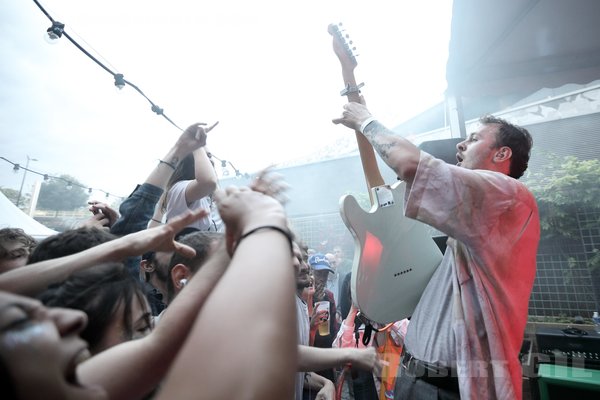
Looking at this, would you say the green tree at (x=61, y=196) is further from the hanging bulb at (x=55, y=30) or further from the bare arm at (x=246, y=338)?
the bare arm at (x=246, y=338)

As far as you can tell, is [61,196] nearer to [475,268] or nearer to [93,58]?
[93,58]

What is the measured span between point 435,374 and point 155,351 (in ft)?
4.77

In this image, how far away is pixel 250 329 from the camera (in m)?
0.44

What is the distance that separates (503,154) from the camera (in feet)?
5.87

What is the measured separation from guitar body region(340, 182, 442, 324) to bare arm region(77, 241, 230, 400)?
1.19m

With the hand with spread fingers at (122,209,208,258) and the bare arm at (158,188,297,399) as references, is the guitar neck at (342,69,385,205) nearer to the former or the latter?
the hand with spread fingers at (122,209,208,258)

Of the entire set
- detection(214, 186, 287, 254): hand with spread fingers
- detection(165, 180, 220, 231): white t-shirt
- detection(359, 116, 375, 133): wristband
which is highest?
detection(359, 116, 375, 133): wristband

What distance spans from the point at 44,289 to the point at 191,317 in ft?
1.64

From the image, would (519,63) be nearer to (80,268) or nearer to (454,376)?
(454,376)

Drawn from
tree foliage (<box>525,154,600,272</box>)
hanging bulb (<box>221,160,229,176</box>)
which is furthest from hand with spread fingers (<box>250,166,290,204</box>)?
tree foliage (<box>525,154,600,272</box>)

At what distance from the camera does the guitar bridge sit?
77.7 inches

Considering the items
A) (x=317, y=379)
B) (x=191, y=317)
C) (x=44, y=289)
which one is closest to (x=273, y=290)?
(x=191, y=317)

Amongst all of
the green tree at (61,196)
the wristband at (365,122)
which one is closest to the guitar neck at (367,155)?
the wristband at (365,122)

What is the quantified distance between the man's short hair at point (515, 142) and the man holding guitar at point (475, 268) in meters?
0.46
